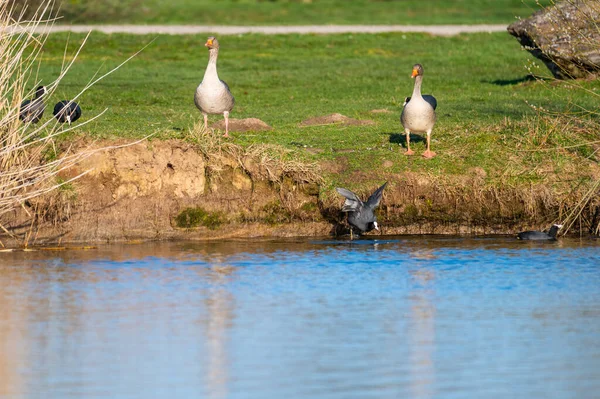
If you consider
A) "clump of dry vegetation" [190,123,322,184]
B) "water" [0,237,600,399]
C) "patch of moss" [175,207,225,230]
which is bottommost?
"water" [0,237,600,399]

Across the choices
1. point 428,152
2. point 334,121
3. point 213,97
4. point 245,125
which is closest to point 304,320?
point 428,152

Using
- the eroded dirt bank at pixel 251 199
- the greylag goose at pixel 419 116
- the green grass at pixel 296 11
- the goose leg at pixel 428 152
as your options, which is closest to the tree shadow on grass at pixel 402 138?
the goose leg at pixel 428 152

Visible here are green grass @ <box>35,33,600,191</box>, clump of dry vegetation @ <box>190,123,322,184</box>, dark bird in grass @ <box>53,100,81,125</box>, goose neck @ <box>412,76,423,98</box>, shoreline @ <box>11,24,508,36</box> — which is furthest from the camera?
shoreline @ <box>11,24,508,36</box>

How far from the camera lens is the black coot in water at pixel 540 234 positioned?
1362 cm

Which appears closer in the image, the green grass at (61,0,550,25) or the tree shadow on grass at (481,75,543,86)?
the tree shadow on grass at (481,75,543,86)

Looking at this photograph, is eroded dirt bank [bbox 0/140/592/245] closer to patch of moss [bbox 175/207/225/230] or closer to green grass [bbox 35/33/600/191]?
patch of moss [bbox 175/207/225/230]

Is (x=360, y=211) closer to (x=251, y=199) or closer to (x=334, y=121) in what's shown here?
(x=251, y=199)

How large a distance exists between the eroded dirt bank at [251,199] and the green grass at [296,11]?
23.1m

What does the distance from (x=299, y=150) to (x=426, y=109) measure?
1896 mm

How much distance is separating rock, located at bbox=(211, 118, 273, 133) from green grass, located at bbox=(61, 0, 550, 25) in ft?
67.4

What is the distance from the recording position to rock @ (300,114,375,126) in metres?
17.8

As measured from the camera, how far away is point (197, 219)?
14383 millimetres

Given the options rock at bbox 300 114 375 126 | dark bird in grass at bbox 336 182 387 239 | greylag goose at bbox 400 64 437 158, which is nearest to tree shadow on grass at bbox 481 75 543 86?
rock at bbox 300 114 375 126

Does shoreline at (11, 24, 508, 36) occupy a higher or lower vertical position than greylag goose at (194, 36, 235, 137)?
higher
